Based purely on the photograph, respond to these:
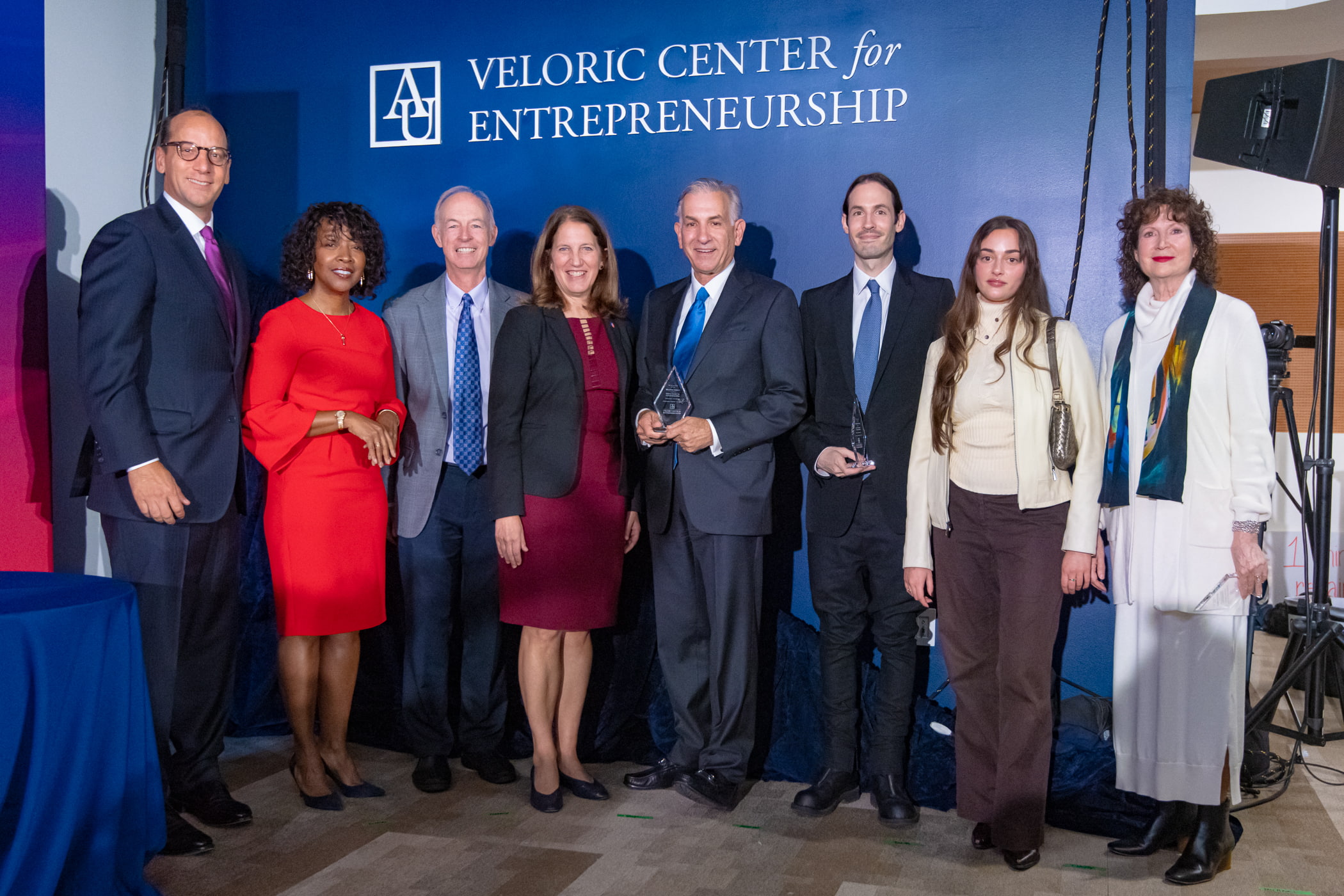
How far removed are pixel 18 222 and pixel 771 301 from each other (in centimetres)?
237

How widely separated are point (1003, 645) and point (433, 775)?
6.00 ft

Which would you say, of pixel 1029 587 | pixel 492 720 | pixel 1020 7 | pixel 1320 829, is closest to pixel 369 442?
pixel 492 720

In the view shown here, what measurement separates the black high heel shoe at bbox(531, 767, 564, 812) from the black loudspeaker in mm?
2839

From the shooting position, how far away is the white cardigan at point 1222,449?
8.73 feet

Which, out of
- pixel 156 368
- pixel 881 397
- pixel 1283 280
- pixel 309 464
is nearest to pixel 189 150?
pixel 156 368

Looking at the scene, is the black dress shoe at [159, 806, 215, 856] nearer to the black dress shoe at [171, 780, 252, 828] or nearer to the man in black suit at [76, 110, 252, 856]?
the man in black suit at [76, 110, 252, 856]

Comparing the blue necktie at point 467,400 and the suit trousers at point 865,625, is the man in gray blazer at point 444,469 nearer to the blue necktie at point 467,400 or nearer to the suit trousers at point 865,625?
the blue necktie at point 467,400

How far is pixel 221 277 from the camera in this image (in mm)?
3090

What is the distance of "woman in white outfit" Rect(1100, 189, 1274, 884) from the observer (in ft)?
8.83

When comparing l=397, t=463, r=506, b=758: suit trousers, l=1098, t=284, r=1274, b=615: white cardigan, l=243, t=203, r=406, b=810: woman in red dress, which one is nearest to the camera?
l=1098, t=284, r=1274, b=615: white cardigan

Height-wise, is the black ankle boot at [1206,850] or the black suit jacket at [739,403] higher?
the black suit jacket at [739,403]

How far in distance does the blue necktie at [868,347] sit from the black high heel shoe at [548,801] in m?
1.47

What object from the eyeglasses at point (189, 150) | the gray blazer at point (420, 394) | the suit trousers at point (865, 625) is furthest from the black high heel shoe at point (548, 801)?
the eyeglasses at point (189, 150)


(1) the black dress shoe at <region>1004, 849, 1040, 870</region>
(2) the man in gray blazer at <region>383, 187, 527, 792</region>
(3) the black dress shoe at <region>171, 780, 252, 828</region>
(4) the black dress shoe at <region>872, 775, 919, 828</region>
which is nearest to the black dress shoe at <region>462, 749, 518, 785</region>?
(2) the man in gray blazer at <region>383, 187, 527, 792</region>
